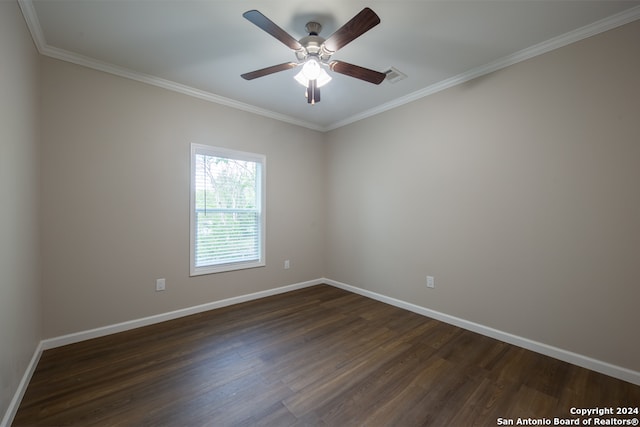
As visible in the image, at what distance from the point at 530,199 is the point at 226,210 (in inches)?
129

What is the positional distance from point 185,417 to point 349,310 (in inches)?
80.9

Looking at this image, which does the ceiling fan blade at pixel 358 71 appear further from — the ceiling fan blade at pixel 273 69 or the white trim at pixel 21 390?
the white trim at pixel 21 390

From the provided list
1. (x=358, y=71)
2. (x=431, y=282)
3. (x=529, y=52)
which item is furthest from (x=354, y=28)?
(x=431, y=282)

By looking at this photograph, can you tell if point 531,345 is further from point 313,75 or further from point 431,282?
point 313,75

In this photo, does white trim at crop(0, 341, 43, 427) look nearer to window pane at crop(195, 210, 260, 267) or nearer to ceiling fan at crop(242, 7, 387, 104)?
window pane at crop(195, 210, 260, 267)

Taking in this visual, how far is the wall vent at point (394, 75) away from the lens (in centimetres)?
267

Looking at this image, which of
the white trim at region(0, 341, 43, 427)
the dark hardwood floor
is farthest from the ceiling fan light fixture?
the white trim at region(0, 341, 43, 427)

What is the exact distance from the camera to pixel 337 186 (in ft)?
14.0

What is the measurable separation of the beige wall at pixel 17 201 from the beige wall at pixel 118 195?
0.18 m

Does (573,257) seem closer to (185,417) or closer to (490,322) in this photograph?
(490,322)

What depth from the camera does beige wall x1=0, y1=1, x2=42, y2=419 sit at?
1.50 meters

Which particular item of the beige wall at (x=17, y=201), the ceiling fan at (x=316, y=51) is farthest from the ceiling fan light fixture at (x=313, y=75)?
the beige wall at (x=17, y=201)

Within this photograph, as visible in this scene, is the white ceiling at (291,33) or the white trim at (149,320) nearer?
the white ceiling at (291,33)

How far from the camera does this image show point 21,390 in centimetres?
172
